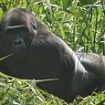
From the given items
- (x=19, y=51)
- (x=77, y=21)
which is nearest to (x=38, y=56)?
(x=19, y=51)

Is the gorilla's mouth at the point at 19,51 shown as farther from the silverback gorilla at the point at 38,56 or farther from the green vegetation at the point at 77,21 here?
the green vegetation at the point at 77,21

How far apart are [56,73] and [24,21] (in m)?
0.34

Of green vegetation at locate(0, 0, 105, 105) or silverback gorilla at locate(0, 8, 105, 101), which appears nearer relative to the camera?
silverback gorilla at locate(0, 8, 105, 101)

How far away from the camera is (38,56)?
3.05 metres

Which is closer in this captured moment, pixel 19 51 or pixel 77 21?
pixel 19 51

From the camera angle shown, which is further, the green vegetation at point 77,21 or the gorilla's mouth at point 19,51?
the green vegetation at point 77,21

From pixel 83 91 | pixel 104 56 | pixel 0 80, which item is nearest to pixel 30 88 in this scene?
pixel 0 80

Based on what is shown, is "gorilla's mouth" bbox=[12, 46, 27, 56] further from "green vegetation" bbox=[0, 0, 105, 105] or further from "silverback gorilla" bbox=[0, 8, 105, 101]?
"green vegetation" bbox=[0, 0, 105, 105]

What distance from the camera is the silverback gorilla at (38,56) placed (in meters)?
2.99

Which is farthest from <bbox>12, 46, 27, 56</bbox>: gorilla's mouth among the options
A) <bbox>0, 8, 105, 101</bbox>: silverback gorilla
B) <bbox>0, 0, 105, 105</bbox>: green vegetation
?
<bbox>0, 0, 105, 105</bbox>: green vegetation

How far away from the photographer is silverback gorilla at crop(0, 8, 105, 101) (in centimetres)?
299

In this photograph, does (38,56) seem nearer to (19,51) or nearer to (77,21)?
(19,51)

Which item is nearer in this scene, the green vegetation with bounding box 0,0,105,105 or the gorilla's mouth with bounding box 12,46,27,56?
the gorilla's mouth with bounding box 12,46,27,56

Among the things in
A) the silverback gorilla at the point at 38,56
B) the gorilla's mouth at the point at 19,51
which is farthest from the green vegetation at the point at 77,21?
the gorilla's mouth at the point at 19,51
